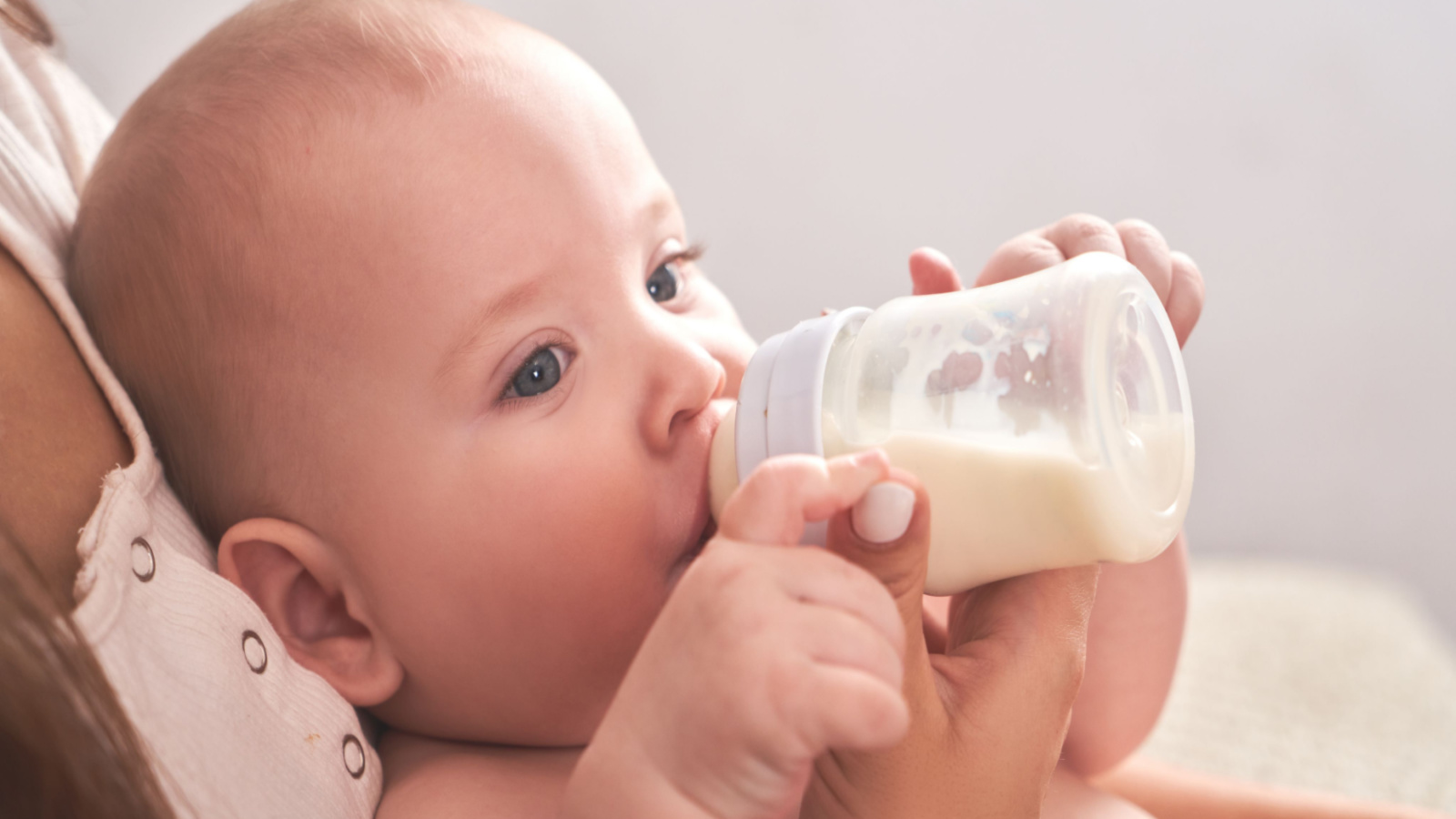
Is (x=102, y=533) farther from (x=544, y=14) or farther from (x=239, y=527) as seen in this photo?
(x=544, y=14)

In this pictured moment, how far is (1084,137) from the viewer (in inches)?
80.2

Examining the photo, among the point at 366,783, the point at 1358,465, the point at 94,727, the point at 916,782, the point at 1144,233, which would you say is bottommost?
the point at 1358,465

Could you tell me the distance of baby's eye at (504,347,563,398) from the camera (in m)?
0.73

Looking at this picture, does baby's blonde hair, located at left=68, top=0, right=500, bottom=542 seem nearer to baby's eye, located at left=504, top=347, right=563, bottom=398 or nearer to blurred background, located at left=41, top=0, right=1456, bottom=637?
baby's eye, located at left=504, top=347, right=563, bottom=398

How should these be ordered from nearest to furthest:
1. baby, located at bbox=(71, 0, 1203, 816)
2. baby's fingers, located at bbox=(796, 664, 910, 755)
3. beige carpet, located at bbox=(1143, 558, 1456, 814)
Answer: baby's fingers, located at bbox=(796, 664, 910, 755) → baby, located at bbox=(71, 0, 1203, 816) → beige carpet, located at bbox=(1143, 558, 1456, 814)

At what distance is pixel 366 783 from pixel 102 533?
0.85ft

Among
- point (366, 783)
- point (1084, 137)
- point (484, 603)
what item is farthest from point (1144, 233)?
point (1084, 137)

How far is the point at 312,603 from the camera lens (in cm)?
81

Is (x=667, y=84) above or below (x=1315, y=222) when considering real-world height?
above

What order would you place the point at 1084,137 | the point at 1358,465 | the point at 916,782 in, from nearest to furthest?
the point at 916,782 < the point at 1084,137 < the point at 1358,465

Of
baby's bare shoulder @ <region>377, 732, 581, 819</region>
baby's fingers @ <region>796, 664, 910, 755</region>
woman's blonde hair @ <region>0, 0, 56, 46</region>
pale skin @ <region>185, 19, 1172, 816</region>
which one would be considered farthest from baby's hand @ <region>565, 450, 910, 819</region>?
woman's blonde hair @ <region>0, 0, 56, 46</region>

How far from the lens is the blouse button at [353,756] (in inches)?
28.8

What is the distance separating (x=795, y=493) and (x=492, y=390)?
299 millimetres

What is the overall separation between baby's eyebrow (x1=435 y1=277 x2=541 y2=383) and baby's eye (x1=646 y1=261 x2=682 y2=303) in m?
0.14
